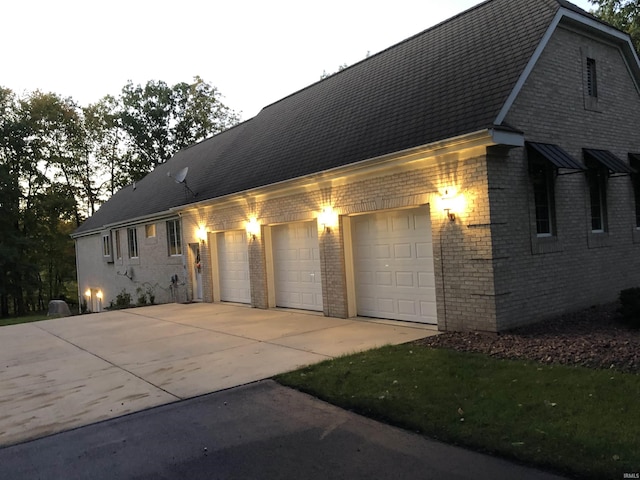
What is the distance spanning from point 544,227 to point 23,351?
11121mm

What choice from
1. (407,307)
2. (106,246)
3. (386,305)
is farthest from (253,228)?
(106,246)

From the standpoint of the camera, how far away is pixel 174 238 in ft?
65.8

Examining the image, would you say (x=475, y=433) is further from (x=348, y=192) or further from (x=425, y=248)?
(x=348, y=192)

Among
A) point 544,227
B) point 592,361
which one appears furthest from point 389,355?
point 544,227

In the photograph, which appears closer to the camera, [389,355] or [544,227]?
[389,355]

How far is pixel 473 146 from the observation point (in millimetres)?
8367

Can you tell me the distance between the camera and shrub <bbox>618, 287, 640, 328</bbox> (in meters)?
8.40

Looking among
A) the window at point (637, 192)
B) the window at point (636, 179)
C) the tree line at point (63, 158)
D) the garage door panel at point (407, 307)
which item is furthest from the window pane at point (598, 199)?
the tree line at point (63, 158)

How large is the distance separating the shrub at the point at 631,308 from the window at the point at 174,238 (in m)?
15.3

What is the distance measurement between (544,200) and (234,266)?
1009cm

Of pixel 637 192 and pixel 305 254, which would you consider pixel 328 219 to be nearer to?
pixel 305 254

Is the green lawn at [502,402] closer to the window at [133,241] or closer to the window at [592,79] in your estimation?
the window at [592,79]

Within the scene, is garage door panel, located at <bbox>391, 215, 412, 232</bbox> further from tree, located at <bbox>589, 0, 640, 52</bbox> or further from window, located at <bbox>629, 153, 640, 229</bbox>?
tree, located at <bbox>589, 0, 640, 52</bbox>

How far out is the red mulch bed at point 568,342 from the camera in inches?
256
